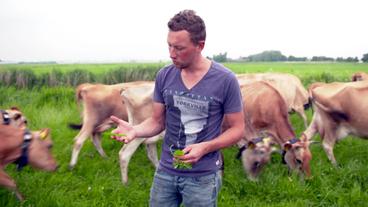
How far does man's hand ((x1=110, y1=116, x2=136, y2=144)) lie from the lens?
2728 mm

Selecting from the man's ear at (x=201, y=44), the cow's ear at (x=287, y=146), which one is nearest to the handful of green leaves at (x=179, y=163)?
the man's ear at (x=201, y=44)

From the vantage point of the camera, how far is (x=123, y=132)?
9.22 feet

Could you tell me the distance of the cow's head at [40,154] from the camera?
16.8 ft

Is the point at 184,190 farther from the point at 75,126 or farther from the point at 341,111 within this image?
the point at 341,111

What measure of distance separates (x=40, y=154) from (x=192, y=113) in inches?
126

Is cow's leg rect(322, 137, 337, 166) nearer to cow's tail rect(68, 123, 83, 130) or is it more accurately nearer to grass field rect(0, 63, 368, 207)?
grass field rect(0, 63, 368, 207)

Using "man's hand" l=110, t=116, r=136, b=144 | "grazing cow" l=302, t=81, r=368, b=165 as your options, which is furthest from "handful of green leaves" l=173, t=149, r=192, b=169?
"grazing cow" l=302, t=81, r=368, b=165

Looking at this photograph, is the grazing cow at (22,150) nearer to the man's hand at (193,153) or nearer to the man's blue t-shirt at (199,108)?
the man's blue t-shirt at (199,108)

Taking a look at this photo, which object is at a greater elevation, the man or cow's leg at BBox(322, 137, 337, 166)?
the man

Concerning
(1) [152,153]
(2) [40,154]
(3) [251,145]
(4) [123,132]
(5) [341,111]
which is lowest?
(1) [152,153]

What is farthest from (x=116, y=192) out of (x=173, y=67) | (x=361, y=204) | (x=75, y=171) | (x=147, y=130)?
(x=361, y=204)

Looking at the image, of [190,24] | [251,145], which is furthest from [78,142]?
[190,24]

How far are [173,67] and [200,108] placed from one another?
0.42 metres

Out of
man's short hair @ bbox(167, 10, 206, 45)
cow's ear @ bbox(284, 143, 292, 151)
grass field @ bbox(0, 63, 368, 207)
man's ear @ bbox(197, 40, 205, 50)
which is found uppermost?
man's short hair @ bbox(167, 10, 206, 45)
